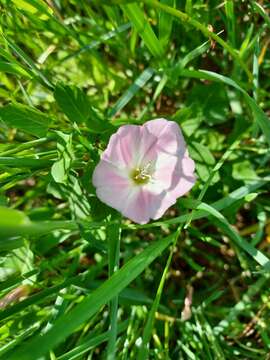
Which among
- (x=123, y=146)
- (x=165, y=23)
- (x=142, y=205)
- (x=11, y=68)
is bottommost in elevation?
(x=142, y=205)

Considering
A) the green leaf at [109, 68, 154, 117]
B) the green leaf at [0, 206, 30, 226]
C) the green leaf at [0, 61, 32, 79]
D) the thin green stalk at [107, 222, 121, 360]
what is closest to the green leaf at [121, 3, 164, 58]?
the green leaf at [109, 68, 154, 117]

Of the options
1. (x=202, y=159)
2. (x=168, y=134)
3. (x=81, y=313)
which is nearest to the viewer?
(x=81, y=313)

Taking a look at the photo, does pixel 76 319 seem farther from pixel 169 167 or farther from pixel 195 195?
pixel 195 195

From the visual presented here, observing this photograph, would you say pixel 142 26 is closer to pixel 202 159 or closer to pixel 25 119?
pixel 25 119

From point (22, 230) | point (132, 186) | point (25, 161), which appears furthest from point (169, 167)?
point (22, 230)

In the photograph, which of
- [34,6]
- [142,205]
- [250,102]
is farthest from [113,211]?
[34,6]

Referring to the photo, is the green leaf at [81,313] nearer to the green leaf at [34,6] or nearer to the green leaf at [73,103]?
the green leaf at [73,103]
